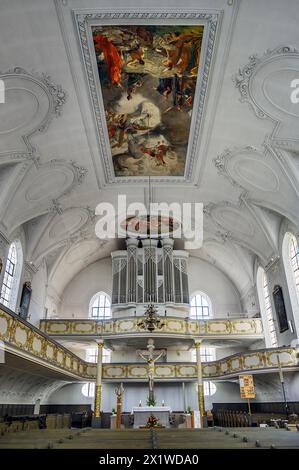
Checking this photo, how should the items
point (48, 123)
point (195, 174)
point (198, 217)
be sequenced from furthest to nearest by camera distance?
1. point (198, 217)
2. point (195, 174)
3. point (48, 123)

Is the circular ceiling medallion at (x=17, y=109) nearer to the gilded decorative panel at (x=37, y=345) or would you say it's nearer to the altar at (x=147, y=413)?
the gilded decorative panel at (x=37, y=345)

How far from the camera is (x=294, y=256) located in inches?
655

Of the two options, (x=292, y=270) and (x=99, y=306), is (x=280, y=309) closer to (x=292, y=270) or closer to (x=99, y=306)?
(x=292, y=270)

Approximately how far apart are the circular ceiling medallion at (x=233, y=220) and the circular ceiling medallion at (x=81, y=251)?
27.6ft

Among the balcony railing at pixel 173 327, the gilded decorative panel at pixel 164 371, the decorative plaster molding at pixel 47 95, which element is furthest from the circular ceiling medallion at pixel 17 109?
the gilded decorative panel at pixel 164 371

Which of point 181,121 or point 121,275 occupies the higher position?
point 181,121

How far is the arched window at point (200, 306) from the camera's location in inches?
981

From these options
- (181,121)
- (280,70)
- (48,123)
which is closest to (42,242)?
(48,123)

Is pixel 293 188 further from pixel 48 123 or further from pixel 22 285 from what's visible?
pixel 22 285

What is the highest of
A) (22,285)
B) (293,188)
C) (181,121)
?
(181,121)

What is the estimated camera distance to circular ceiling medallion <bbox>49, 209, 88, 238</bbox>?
18.3 metres

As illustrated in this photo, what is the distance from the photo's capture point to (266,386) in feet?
61.5

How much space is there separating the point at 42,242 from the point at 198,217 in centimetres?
872

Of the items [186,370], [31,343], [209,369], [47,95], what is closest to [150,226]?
[186,370]
